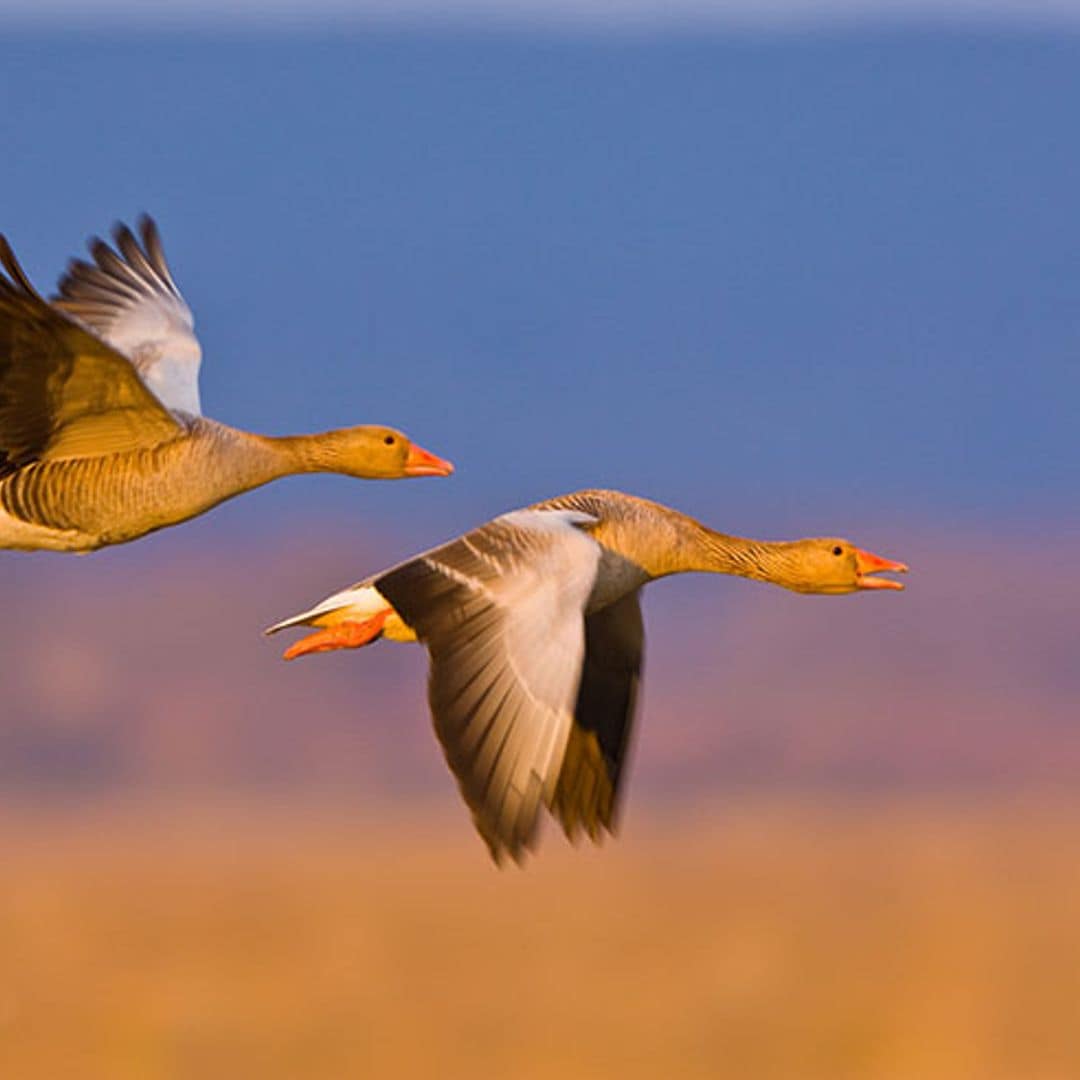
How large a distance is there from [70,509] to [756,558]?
9.30ft

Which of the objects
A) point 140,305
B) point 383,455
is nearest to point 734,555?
point 383,455

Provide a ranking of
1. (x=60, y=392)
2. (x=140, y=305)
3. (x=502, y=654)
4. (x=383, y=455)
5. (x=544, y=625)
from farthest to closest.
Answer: (x=140, y=305)
(x=383, y=455)
(x=60, y=392)
(x=544, y=625)
(x=502, y=654)

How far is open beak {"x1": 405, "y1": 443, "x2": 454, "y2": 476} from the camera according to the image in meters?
10.0

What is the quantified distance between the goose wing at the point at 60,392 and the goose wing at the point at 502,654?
5.78 feet

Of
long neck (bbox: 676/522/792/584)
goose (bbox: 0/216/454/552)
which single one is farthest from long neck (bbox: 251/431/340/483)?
long neck (bbox: 676/522/792/584)

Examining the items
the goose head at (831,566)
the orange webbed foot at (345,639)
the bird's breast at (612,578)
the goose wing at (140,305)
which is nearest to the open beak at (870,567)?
the goose head at (831,566)

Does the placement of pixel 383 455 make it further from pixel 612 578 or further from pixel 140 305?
pixel 140 305

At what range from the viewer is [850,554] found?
31.9 feet

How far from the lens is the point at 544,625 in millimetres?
7852

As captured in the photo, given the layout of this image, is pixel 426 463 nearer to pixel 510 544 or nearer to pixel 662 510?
pixel 662 510

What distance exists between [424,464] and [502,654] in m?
2.43

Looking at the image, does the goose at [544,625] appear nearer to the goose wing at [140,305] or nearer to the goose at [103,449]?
the goose at [103,449]

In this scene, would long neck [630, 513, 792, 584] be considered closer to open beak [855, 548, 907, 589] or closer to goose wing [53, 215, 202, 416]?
open beak [855, 548, 907, 589]

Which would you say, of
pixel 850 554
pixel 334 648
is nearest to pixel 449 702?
pixel 334 648
